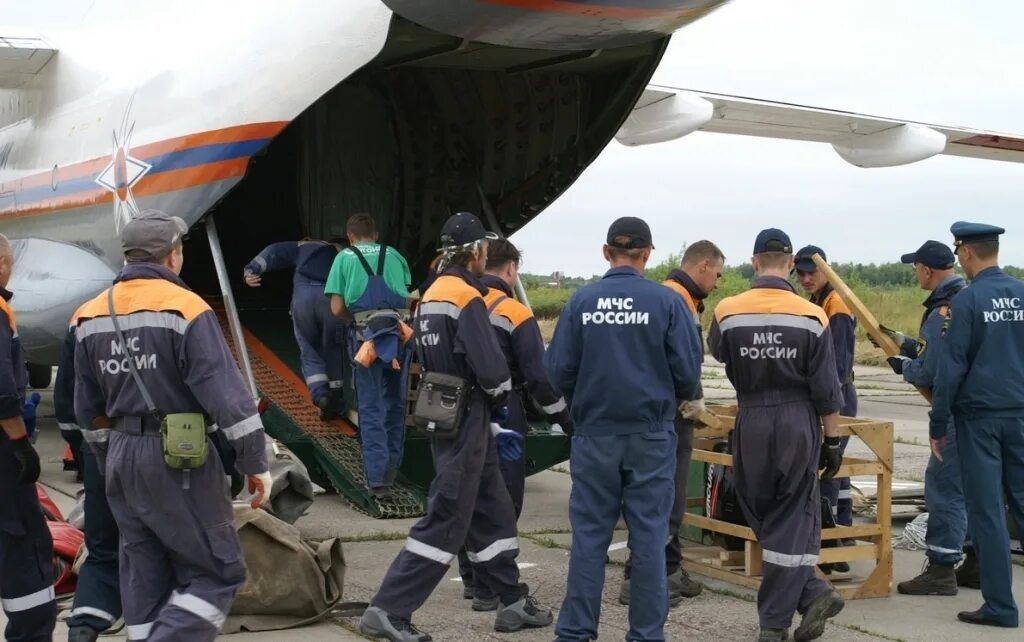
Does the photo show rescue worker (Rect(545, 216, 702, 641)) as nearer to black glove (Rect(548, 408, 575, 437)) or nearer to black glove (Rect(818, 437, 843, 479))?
black glove (Rect(818, 437, 843, 479))

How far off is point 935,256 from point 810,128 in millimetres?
6786

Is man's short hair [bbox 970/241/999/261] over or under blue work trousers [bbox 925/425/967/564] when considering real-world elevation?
over

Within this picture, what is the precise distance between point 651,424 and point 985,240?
208 centimetres

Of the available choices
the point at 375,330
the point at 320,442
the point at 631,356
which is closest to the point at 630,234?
the point at 631,356

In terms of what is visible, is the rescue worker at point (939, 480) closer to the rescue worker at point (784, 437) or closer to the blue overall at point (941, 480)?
the blue overall at point (941, 480)

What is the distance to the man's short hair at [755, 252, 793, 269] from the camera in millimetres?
5422

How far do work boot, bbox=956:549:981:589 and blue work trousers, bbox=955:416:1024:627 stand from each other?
2.27ft

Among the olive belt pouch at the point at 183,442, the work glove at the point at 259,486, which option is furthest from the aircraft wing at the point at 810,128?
the olive belt pouch at the point at 183,442

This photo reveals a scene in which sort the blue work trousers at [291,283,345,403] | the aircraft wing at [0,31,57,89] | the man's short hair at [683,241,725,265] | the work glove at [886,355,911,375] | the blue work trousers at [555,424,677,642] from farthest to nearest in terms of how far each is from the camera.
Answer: the aircraft wing at [0,31,57,89], the blue work trousers at [291,283,345,403], the work glove at [886,355,911,375], the man's short hair at [683,241,725,265], the blue work trousers at [555,424,677,642]

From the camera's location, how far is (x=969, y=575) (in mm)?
6293

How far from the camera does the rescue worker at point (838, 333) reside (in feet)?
22.5

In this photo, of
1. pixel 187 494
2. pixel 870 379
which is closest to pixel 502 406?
pixel 187 494

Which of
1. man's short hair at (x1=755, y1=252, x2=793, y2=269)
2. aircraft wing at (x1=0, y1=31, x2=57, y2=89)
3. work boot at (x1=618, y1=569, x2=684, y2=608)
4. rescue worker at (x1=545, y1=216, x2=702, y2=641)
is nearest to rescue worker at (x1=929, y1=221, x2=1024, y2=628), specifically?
man's short hair at (x1=755, y1=252, x2=793, y2=269)

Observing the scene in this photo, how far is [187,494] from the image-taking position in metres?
4.11
